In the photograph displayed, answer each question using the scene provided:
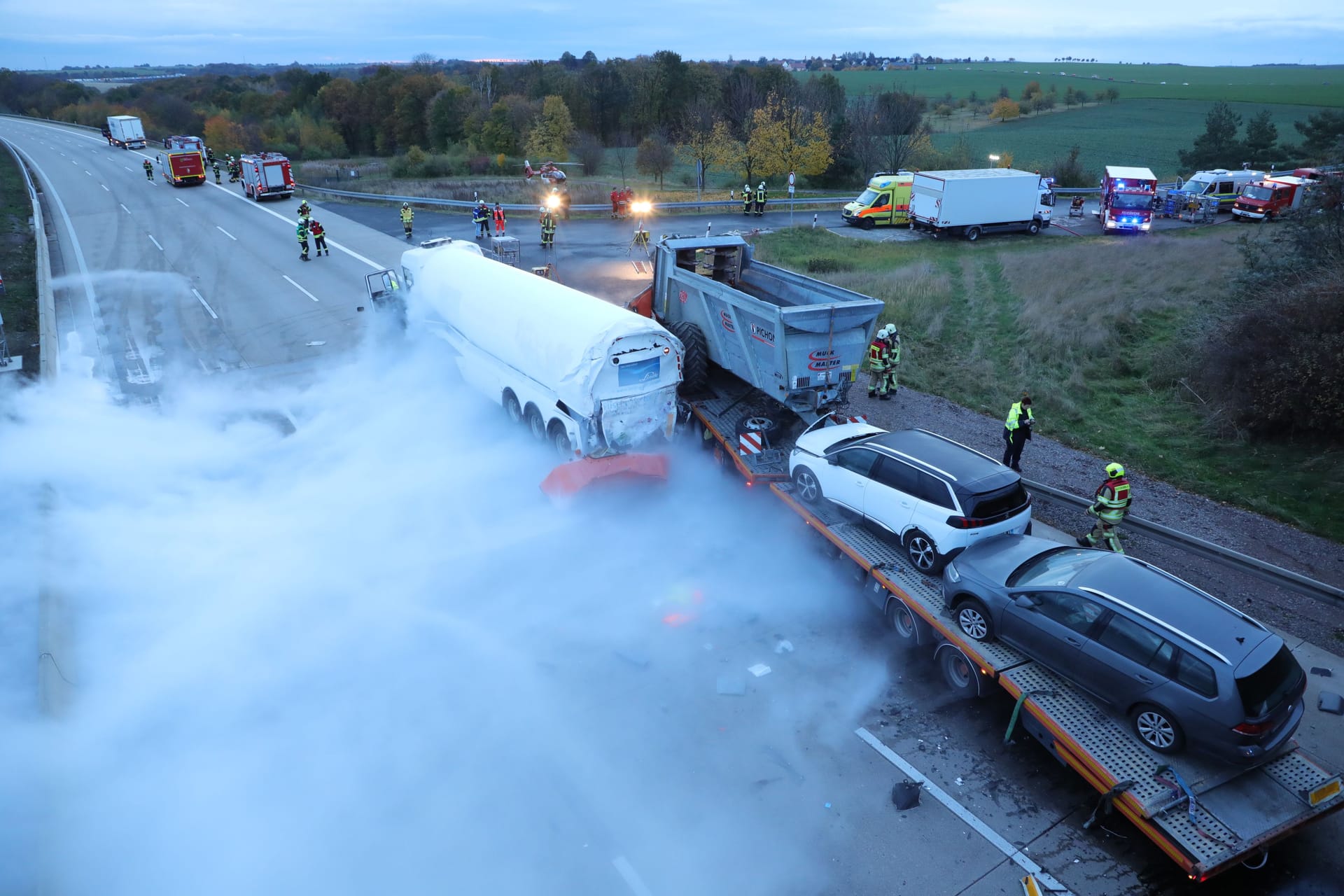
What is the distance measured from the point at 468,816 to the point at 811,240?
26699mm

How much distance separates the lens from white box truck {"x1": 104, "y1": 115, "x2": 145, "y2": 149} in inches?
2222

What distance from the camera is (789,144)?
3959 centimetres

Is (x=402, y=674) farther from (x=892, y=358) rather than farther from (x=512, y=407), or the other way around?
(x=892, y=358)

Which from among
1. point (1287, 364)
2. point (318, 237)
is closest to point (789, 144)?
point (318, 237)

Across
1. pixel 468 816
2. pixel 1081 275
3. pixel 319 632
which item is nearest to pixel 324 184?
pixel 1081 275

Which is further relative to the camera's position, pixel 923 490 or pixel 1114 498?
pixel 1114 498

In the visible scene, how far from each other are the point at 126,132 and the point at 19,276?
141 ft

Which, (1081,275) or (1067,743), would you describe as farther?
(1081,275)

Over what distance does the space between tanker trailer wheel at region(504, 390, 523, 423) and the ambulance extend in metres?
24.7

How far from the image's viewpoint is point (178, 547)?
9.93 m

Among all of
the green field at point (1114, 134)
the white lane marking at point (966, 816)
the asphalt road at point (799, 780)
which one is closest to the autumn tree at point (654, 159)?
the green field at point (1114, 134)

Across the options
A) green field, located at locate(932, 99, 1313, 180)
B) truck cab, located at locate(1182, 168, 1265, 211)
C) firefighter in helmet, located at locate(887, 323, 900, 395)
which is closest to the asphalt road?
firefighter in helmet, located at locate(887, 323, 900, 395)

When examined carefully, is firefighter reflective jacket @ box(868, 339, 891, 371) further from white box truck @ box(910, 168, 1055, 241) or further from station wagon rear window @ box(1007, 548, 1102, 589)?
white box truck @ box(910, 168, 1055, 241)

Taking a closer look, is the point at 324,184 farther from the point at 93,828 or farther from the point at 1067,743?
the point at 1067,743
